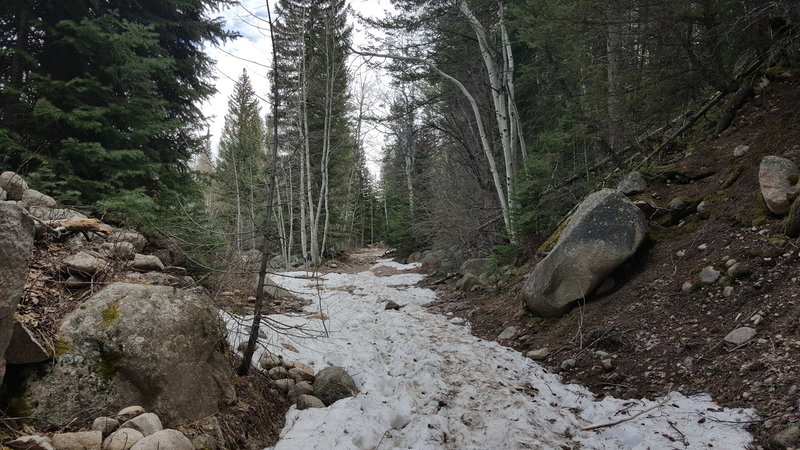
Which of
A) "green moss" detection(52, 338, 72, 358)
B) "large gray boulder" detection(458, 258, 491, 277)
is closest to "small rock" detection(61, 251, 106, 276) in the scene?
"green moss" detection(52, 338, 72, 358)

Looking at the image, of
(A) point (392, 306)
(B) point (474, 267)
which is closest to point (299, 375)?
(A) point (392, 306)

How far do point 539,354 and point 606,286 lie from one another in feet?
4.48

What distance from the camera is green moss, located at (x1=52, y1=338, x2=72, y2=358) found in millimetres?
2486

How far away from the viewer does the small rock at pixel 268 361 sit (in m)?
3.91

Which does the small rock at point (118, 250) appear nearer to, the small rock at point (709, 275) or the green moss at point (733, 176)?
the small rock at point (709, 275)

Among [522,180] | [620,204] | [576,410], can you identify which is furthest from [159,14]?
[576,410]

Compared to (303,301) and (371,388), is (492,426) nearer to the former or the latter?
(371,388)

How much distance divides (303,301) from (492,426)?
15.7 ft

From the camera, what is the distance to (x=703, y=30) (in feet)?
17.5

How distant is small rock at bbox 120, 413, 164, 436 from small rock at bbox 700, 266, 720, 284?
5196 millimetres

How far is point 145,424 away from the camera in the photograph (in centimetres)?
234

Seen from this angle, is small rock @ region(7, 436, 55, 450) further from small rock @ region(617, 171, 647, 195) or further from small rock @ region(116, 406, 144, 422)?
small rock @ region(617, 171, 647, 195)

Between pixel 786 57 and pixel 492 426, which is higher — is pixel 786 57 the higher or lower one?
the higher one

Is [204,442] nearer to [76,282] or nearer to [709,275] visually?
[76,282]
